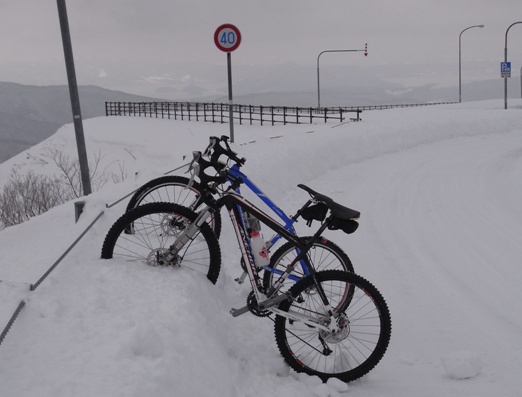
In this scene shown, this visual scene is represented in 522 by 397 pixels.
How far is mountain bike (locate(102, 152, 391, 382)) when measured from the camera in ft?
12.1

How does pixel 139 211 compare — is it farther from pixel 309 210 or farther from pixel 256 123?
pixel 256 123

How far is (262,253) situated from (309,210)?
1.67ft

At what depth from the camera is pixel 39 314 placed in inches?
135

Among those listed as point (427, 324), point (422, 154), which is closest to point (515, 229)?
point (427, 324)

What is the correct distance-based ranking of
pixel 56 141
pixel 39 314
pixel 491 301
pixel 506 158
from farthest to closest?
pixel 56 141
pixel 506 158
pixel 491 301
pixel 39 314

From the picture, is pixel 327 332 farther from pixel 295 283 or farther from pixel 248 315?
pixel 248 315

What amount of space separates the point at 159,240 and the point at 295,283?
146 centimetres

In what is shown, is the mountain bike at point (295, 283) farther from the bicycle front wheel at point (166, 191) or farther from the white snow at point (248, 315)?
the bicycle front wheel at point (166, 191)

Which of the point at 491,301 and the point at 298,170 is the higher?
the point at 298,170

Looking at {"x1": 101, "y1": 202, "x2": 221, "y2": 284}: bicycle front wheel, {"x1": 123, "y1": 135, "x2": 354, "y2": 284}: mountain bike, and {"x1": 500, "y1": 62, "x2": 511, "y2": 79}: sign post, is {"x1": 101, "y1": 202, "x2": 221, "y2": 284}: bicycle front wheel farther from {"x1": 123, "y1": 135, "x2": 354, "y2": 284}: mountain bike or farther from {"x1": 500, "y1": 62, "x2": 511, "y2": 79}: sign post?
{"x1": 500, "y1": 62, "x2": 511, "y2": 79}: sign post

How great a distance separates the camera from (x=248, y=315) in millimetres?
4652

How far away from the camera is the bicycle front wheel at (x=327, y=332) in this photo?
361cm

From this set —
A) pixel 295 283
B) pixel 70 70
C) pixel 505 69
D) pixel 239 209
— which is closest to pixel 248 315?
pixel 295 283

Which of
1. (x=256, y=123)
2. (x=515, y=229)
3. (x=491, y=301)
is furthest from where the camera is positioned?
(x=256, y=123)
